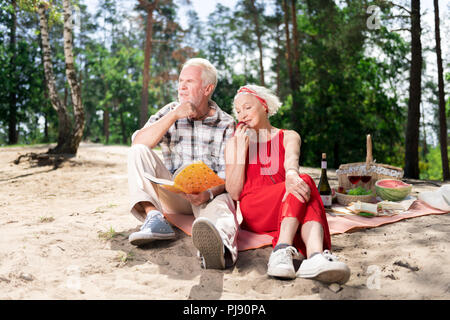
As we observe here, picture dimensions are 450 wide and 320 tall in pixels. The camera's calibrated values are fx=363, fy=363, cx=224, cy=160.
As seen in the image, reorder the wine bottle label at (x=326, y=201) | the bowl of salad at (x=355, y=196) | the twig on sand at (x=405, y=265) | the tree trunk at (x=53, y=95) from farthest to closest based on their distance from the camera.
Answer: the tree trunk at (x=53, y=95) → the bowl of salad at (x=355, y=196) → the wine bottle label at (x=326, y=201) → the twig on sand at (x=405, y=265)

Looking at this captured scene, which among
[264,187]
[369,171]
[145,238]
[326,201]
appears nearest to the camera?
[145,238]

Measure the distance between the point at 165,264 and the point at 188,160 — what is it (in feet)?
3.23

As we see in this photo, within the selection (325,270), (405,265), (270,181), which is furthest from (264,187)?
(405,265)

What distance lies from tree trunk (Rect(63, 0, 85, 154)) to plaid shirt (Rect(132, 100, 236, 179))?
5.94m

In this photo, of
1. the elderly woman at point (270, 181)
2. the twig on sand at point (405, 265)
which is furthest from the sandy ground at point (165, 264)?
the elderly woman at point (270, 181)

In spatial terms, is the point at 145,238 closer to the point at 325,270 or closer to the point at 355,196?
the point at 325,270

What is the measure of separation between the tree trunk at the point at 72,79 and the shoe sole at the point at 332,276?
758 centimetres

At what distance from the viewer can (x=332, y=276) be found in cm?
204

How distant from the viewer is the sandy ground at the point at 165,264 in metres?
2.04

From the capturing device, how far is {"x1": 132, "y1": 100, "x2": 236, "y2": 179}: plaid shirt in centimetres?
315

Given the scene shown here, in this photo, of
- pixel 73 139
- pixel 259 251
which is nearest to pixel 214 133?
pixel 259 251

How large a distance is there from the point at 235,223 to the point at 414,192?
3397mm

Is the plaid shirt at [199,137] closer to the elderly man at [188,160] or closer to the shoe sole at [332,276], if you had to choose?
the elderly man at [188,160]

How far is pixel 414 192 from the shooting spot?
4945mm
